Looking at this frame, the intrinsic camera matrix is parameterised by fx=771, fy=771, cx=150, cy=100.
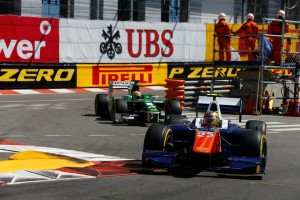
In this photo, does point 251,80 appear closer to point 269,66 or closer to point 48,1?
point 269,66

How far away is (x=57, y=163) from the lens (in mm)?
11109

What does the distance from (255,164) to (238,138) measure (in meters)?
1.16

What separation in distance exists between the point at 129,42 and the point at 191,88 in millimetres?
5980

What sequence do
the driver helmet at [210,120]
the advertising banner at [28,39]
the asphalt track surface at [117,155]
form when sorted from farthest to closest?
1. the advertising banner at [28,39]
2. the driver helmet at [210,120]
3. the asphalt track surface at [117,155]

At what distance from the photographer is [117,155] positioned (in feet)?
42.1

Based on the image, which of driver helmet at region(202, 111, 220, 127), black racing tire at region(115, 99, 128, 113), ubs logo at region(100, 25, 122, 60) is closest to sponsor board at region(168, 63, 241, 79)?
ubs logo at region(100, 25, 122, 60)

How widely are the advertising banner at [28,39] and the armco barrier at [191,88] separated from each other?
5515 millimetres

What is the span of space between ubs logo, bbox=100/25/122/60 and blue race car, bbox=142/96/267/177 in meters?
16.6

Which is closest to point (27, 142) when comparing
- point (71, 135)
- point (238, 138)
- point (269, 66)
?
point (71, 135)

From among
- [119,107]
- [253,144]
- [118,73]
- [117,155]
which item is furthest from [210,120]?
[118,73]

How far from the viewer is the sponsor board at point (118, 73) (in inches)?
1096

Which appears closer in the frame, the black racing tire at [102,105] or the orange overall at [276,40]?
the black racing tire at [102,105]

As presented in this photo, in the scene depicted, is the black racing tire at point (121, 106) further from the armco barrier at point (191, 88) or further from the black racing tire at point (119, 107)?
the armco barrier at point (191, 88)

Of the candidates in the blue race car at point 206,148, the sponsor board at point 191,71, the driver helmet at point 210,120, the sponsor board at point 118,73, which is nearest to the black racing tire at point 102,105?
the sponsor board at point 118,73
